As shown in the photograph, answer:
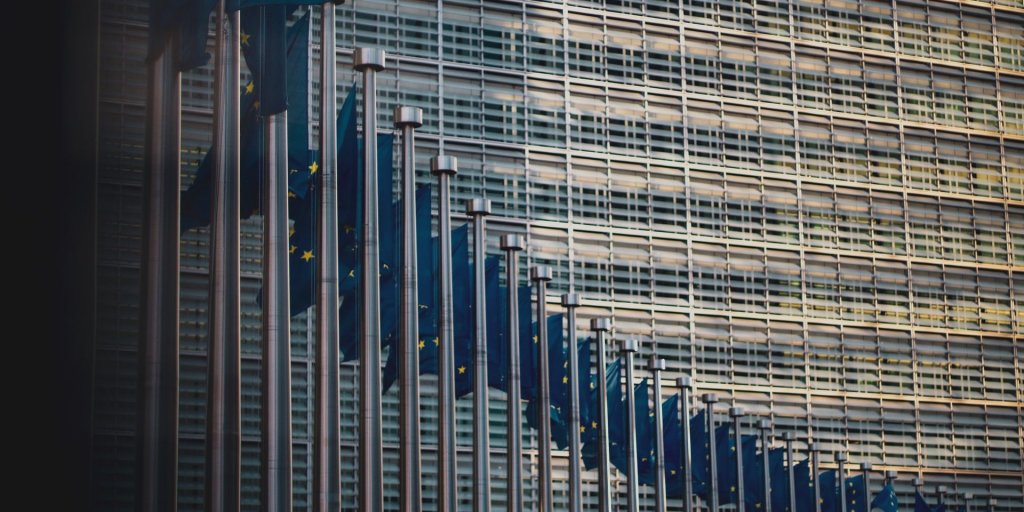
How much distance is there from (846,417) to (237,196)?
57.0m

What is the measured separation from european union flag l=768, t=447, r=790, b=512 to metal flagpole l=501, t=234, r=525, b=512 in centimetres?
2521

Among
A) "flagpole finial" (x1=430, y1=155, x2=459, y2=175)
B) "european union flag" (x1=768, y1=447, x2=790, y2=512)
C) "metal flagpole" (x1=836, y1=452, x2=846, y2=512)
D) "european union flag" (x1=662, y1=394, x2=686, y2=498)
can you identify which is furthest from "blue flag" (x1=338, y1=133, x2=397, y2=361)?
"metal flagpole" (x1=836, y1=452, x2=846, y2=512)

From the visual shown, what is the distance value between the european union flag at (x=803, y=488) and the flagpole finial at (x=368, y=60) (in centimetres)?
3884

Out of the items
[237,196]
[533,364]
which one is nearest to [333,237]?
[237,196]

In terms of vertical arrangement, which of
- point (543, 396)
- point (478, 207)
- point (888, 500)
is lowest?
point (888, 500)

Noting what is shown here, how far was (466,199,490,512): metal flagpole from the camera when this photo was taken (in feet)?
112

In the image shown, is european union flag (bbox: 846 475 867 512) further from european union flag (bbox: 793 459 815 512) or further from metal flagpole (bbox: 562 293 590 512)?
metal flagpole (bbox: 562 293 590 512)

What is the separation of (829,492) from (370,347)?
42.0 m

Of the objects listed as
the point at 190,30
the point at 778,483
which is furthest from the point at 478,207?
the point at 778,483

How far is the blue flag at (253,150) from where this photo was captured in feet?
80.7

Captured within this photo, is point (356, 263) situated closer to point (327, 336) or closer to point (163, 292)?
point (327, 336)

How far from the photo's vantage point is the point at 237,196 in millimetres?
22172

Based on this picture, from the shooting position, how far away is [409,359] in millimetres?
29562

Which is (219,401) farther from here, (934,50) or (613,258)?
(934,50)
